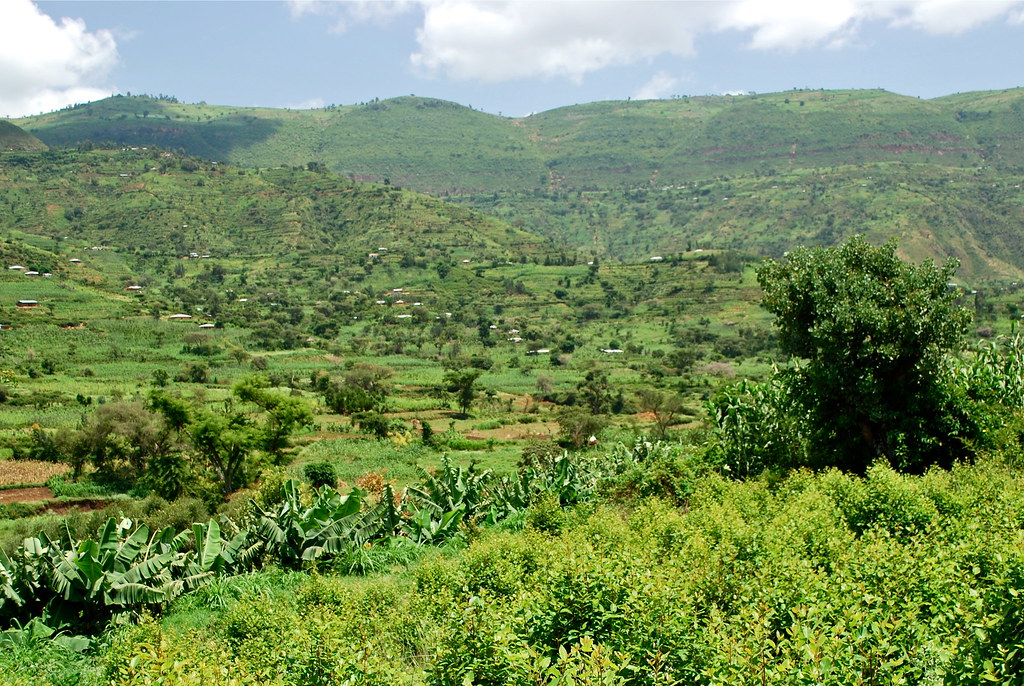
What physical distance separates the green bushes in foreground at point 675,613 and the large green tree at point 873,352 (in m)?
4.38

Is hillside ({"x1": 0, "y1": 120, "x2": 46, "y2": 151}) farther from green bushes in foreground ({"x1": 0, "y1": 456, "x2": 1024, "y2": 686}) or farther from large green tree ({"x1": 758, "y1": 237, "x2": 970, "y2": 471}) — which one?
green bushes in foreground ({"x1": 0, "y1": 456, "x2": 1024, "y2": 686})

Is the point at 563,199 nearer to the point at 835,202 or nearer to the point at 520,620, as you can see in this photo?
the point at 835,202

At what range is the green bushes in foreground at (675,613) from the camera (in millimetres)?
5480

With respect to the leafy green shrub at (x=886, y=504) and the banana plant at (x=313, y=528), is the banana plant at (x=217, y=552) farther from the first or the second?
the leafy green shrub at (x=886, y=504)

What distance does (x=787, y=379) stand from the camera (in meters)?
17.9

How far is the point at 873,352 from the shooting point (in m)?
15.5

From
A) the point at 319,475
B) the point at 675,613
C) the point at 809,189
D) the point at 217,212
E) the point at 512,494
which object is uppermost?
the point at 809,189

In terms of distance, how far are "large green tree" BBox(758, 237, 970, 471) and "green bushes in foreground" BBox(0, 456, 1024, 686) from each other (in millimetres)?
4383

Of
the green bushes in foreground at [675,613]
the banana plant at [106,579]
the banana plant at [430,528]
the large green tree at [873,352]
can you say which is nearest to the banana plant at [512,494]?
the banana plant at [430,528]

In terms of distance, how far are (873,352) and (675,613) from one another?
432 inches

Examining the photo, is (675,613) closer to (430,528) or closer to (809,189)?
(430,528)

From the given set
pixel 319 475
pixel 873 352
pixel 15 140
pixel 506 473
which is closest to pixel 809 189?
pixel 506 473

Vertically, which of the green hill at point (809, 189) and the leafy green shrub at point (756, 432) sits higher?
the green hill at point (809, 189)

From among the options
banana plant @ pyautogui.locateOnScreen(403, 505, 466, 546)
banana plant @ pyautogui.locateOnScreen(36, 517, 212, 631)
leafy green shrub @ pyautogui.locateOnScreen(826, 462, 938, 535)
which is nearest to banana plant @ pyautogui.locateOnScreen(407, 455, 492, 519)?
banana plant @ pyautogui.locateOnScreen(403, 505, 466, 546)
